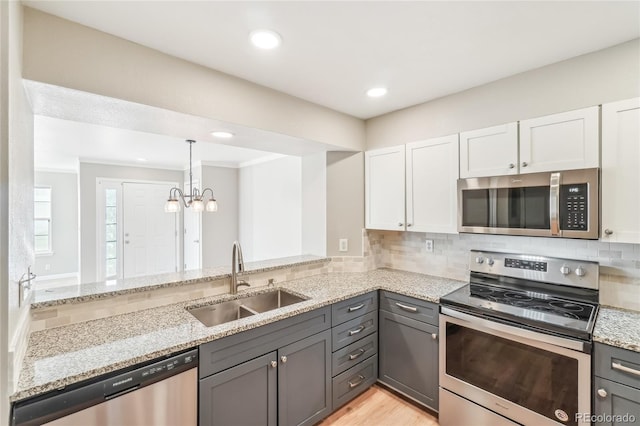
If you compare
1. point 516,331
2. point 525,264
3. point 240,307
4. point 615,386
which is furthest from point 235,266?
point 615,386

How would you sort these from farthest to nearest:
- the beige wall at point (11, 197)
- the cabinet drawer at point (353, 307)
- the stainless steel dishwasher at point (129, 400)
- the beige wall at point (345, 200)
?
the beige wall at point (345, 200) < the cabinet drawer at point (353, 307) < the stainless steel dishwasher at point (129, 400) < the beige wall at point (11, 197)

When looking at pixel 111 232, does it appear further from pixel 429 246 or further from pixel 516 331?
pixel 516 331

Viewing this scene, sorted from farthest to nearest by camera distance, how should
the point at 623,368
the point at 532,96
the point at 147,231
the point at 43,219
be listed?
the point at 43,219, the point at 147,231, the point at 532,96, the point at 623,368

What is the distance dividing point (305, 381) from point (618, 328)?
5.78ft

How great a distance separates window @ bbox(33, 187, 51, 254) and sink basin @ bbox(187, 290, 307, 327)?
20.6 feet

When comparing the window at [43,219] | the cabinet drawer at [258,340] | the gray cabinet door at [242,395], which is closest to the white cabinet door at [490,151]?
the cabinet drawer at [258,340]

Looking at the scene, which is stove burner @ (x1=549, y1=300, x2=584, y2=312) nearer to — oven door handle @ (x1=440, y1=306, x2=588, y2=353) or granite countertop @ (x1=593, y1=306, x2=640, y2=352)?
granite countertop @ (x1=593, y1=306, x2=640, y2=352)

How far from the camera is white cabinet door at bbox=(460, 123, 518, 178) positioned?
1977 millimetres

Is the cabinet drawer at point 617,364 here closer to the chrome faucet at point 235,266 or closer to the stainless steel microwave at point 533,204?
the stainless steel microwave at point 533,204

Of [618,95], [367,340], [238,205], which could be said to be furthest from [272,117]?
[238,205]

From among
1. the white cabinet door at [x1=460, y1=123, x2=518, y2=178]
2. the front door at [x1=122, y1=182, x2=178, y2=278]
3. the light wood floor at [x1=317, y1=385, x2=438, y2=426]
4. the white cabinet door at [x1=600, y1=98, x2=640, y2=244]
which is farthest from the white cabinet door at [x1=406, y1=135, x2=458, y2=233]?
the front door at [x1=122, y1=182, x2=178, y2=278]

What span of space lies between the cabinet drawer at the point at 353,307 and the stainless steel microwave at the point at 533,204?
35.0 inches

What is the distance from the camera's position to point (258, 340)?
1.65 meters

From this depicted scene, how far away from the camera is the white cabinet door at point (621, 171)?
1.56 meters
